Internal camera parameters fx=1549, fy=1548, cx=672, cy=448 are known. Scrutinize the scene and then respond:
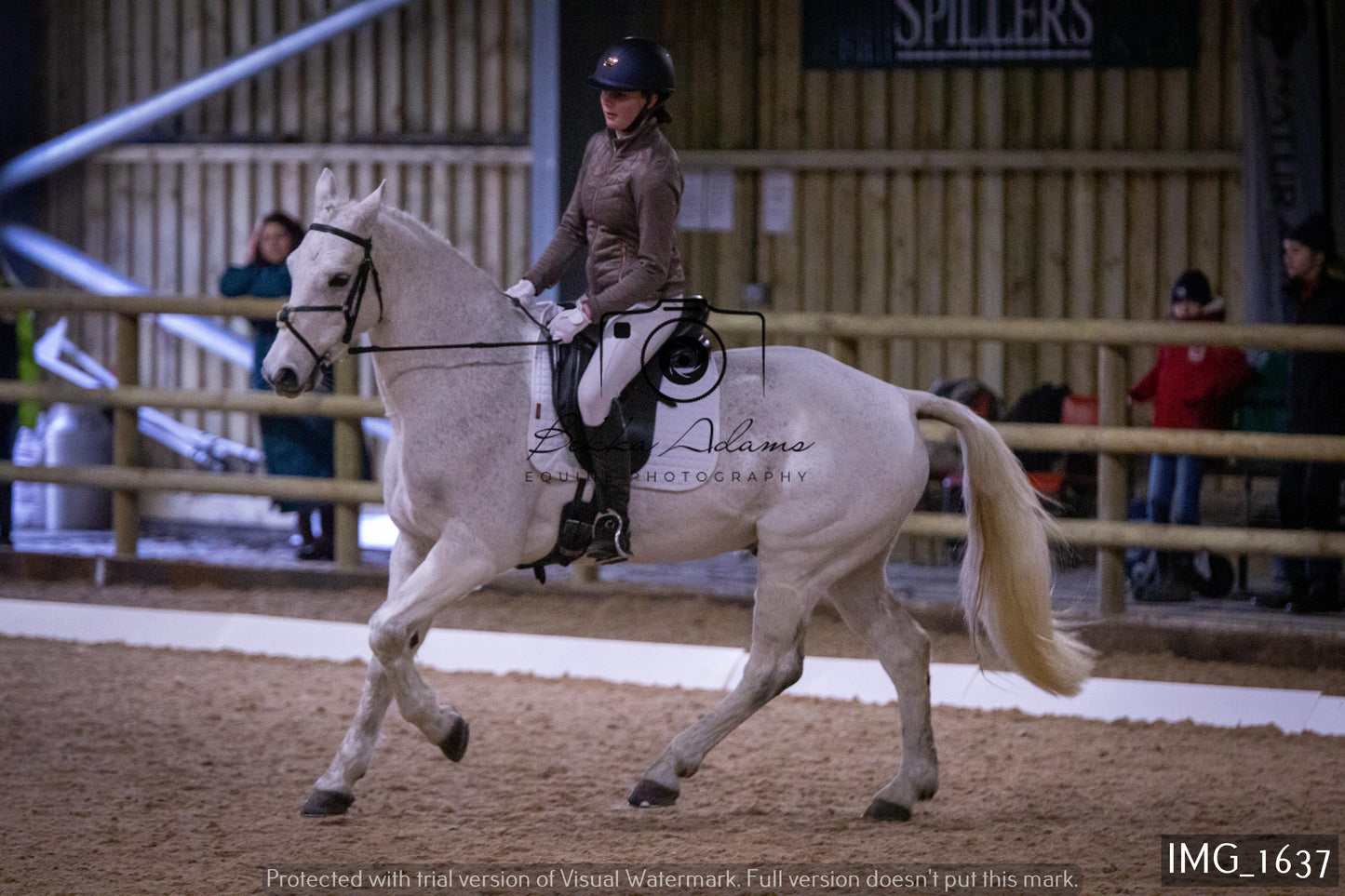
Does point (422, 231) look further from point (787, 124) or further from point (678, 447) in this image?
point (787, 124)

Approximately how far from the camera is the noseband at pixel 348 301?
414cm

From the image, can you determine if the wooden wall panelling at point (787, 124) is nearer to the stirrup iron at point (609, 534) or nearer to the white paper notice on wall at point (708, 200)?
the white paper notice on wall at point (708, 200)

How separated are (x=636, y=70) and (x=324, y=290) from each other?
42.0 inches

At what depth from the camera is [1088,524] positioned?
21.4ft

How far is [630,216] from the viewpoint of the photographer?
14.7 ft

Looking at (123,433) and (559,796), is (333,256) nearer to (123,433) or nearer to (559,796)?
(559,796)

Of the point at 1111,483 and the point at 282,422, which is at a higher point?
the point at 282,422

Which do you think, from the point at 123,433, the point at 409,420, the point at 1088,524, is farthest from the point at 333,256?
the point at 123,433

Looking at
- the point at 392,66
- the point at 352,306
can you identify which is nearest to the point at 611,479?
the point at 352,306

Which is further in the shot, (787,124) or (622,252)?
(787,124)

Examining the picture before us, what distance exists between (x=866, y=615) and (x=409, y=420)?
1497mm

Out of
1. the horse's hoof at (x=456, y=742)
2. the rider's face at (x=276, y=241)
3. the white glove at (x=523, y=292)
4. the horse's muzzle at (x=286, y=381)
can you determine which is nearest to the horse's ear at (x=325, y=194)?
the horse's muzzle at (x=286, y=381)

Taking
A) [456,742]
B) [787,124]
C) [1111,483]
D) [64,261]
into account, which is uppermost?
[787,124]

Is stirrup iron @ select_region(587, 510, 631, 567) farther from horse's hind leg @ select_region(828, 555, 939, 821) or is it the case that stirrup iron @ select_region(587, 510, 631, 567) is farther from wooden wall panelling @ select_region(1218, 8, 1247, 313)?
wooden wall panelling @ select_region(1218, 8, 1247, 313)
